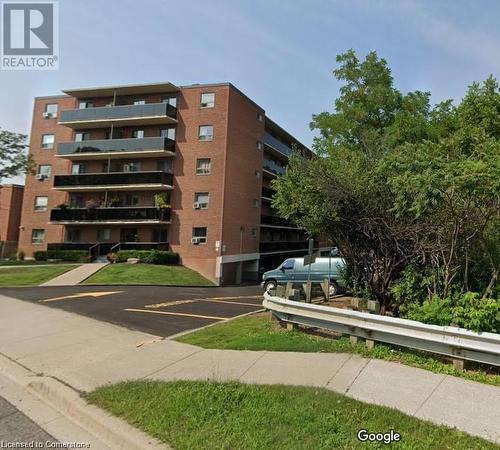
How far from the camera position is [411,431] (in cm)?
418

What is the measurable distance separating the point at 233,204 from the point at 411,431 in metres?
32.1

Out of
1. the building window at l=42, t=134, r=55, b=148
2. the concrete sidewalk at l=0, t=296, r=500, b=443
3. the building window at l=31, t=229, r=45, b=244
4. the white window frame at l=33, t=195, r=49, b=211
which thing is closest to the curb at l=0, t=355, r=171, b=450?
the concrete sidewalk at l=0, t=296, r=500, b=443

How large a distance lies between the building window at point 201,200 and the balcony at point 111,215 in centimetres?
233

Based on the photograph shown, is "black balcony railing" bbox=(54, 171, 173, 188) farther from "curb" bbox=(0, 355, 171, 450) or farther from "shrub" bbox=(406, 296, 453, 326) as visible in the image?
"shrub" bbox=(406, 296, 453, 326)

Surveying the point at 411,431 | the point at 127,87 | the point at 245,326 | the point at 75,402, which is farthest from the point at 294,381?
the point at 127,87

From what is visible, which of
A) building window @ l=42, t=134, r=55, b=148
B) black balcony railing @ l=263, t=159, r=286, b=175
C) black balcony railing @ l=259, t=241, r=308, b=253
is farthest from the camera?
black balcony railing @ l=263, t=159, r=286, b=175

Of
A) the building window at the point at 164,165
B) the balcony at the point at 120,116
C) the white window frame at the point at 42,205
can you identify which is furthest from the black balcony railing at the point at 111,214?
the balcony at the point at 120,116

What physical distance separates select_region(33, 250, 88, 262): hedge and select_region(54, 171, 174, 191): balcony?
5.39 m

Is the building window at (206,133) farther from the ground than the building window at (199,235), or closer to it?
farther from the ground

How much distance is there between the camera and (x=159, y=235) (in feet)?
117

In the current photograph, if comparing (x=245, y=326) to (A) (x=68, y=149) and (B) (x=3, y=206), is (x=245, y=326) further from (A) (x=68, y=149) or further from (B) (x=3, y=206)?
(B) (x=3, y=206)

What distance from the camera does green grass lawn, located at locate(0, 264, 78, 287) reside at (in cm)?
2292

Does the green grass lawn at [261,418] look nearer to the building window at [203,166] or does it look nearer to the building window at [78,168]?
the building window at [203,166]

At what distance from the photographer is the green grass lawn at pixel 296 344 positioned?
580 centimetres
